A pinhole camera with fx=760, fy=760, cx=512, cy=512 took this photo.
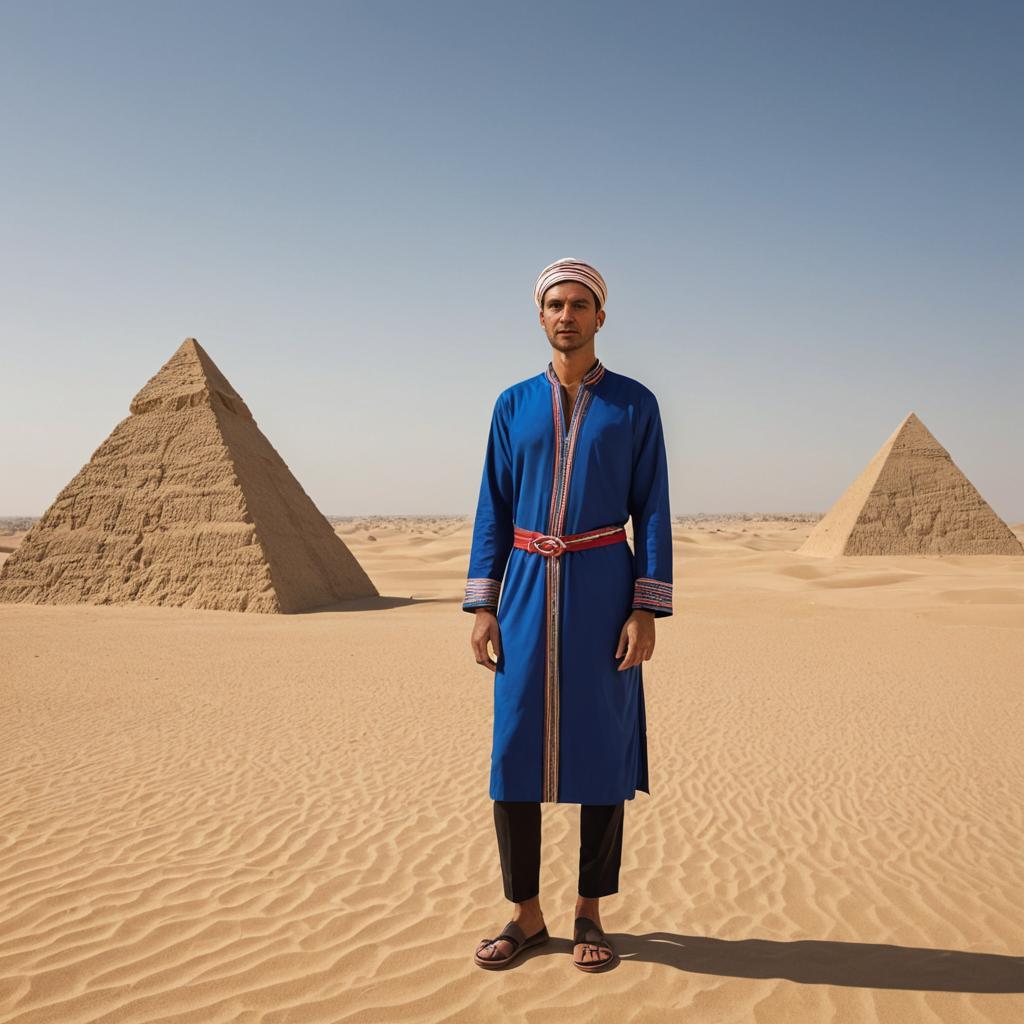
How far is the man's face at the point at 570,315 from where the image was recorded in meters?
2.88

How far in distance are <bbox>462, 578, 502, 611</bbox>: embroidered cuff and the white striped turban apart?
113cm

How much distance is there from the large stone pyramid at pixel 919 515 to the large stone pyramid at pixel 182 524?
25762 millimetres

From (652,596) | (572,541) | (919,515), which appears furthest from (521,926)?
(919,515)

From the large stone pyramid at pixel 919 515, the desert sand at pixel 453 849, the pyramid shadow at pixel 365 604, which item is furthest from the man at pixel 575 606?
the large stone pyramid at pixel 919 515

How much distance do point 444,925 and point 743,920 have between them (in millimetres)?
1284

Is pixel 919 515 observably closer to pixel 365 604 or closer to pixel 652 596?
pixel 365 604

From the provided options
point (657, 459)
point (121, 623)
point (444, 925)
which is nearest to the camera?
point (657, 459)

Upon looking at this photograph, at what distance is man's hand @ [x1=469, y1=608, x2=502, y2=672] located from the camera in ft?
9.35

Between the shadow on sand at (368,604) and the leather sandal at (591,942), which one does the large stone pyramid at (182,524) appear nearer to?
the shadow on sand at (368,604)

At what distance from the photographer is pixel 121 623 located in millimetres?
13727

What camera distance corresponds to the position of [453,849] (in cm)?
418

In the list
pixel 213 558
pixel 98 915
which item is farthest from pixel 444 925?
pixel 213 558

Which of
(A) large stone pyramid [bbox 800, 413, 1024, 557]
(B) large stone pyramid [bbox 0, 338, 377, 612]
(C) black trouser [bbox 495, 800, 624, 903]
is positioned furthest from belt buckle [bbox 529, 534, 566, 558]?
(A) large stone pyramid [bbox 800, 413, 1024, 557]

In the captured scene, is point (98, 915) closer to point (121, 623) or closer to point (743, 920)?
point (743, 920)
